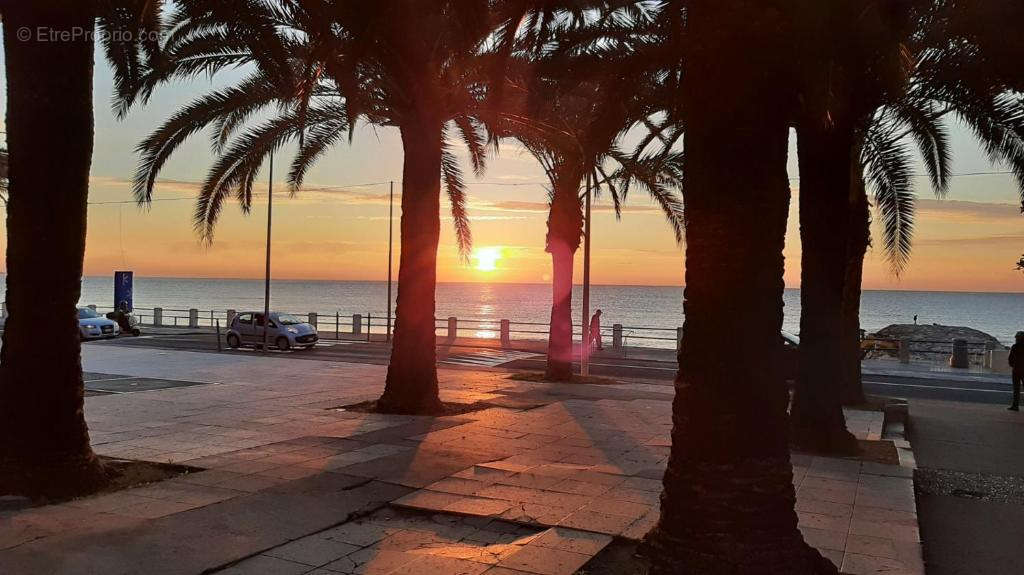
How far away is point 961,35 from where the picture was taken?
10039 mm

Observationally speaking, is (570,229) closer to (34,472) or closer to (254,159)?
(254,159)

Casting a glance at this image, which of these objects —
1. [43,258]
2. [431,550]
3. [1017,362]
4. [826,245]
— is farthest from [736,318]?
[1017,362]

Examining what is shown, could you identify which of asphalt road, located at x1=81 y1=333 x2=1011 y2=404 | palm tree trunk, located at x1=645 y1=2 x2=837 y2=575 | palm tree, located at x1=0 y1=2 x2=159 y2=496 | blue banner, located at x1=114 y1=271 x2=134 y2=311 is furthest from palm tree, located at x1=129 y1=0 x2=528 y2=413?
blue banner, located at x1=114 y1=271 x2=134 y2=311

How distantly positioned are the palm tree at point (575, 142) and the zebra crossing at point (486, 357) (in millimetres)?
5703

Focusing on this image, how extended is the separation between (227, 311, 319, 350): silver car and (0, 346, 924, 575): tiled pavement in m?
15.8

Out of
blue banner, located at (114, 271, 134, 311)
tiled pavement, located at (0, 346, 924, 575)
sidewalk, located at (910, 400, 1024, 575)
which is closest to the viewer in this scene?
tiled pavement, located at (0, 346, 924, 575)

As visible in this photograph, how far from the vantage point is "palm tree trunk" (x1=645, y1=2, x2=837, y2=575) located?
15.5ft

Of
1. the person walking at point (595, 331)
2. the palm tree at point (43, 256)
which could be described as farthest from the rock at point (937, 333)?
the palm tree at point (43, 256)

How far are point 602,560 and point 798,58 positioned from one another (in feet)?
11.4

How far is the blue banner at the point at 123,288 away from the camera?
34281mm

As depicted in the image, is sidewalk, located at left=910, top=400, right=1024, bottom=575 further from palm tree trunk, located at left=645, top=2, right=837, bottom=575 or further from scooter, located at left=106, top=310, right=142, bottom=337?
scooter, located at left=106, top=310, right=142, bottom=337

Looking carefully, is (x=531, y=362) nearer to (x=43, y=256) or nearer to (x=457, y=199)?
(x=457, y=199)

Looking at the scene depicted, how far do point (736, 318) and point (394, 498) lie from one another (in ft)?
13.1

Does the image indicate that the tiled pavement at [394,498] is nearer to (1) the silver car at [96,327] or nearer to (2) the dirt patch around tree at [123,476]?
(2) the dirt patch around tree at [123,476]
